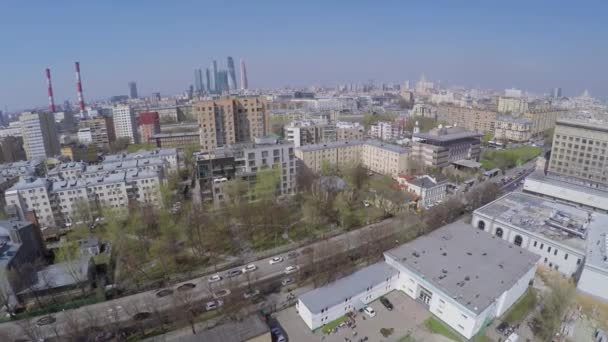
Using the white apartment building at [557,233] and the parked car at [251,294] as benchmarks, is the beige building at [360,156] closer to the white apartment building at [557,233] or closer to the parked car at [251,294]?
the white apartment building at [557,233]

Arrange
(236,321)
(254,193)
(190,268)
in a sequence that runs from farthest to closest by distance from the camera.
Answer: (254,193)
(190,268)
(236,321)

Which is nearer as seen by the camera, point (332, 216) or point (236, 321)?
point (236, 321)

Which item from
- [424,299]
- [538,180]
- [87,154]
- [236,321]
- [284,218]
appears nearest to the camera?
[236,321]

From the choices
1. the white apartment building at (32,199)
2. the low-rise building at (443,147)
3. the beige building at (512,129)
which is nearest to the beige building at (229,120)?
the white apartment building at (32,199)

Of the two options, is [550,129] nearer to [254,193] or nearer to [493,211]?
[493,211]

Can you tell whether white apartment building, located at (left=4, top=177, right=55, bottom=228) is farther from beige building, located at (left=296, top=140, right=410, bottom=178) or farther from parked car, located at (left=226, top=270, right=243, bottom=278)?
beige building, located at (left=296, top=140, right=410, bottom=178)

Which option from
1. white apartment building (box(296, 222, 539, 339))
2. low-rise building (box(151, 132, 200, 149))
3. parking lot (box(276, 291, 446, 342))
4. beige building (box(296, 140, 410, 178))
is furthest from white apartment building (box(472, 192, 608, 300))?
low-rise building (box(151, 132, 200, 149))

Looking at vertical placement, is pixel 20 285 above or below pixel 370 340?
above

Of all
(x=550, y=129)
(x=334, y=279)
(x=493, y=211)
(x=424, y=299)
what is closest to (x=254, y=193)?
(x=334, y=279)
